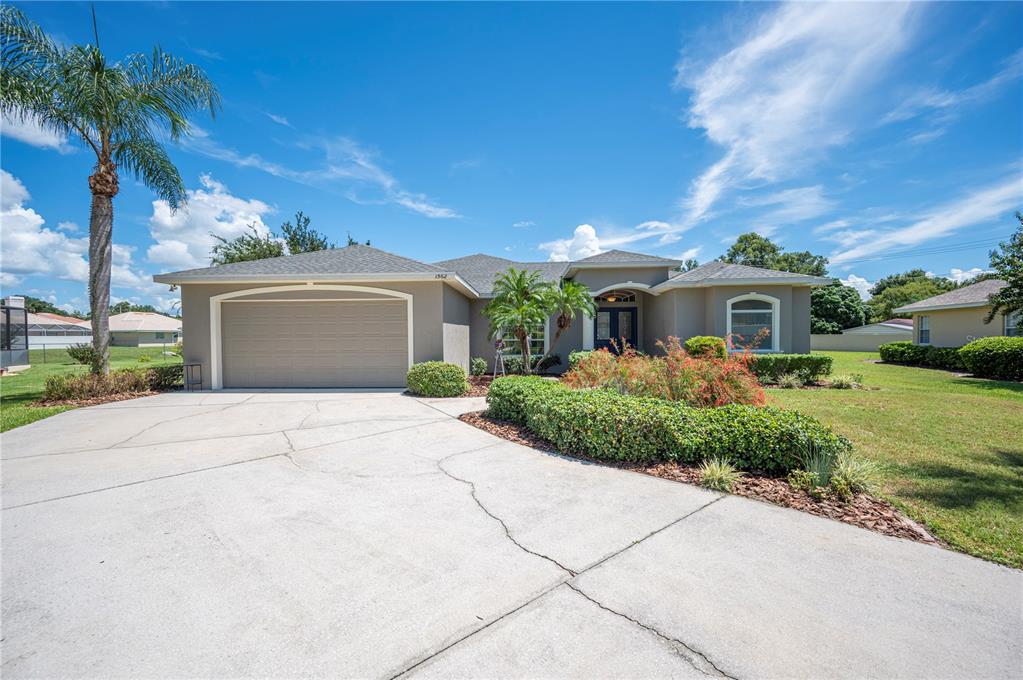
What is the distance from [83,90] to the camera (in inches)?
347

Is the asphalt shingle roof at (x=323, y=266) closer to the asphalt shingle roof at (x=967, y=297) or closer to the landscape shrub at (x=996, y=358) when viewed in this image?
the landscape shrub at (x=996, y=358)

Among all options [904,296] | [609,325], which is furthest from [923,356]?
[904,296]

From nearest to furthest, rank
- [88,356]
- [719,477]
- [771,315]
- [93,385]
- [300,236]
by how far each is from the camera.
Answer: [719,477] → [93,385] → [88,356] → [771,315] → [300,236]

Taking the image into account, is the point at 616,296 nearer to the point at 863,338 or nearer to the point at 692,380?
the point at 692,380

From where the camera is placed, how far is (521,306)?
11.2m

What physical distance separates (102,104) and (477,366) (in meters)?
11.4

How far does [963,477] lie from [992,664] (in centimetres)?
351

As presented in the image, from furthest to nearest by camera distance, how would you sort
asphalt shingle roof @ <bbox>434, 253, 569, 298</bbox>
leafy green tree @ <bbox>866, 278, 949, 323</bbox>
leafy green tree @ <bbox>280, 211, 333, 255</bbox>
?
leafy green tree @ <bbox>866, 278, 949, 323</bbox>, leafy green tree @ <bbox>280, 211, 333, 255</bbox>, asphalt shingle roof @ <bbox>434, 253, 569, 298</bbox>

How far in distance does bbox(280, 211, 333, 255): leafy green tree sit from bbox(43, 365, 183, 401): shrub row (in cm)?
1524

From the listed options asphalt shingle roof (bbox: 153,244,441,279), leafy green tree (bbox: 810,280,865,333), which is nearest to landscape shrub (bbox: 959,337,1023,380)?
asphalt shingle roof (bbox: 153,244,441,279)

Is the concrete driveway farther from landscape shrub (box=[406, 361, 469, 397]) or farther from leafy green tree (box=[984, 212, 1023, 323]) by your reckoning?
leafy green tree (box=[984, 212, 1023, 323])

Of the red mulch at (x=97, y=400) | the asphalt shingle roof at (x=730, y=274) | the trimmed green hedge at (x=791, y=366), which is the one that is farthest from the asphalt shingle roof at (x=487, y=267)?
the red mulch at (x=97, y=400)

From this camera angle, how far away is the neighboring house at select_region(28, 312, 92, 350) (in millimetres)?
29219

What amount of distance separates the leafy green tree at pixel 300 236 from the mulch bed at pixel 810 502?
2496 centimetres
